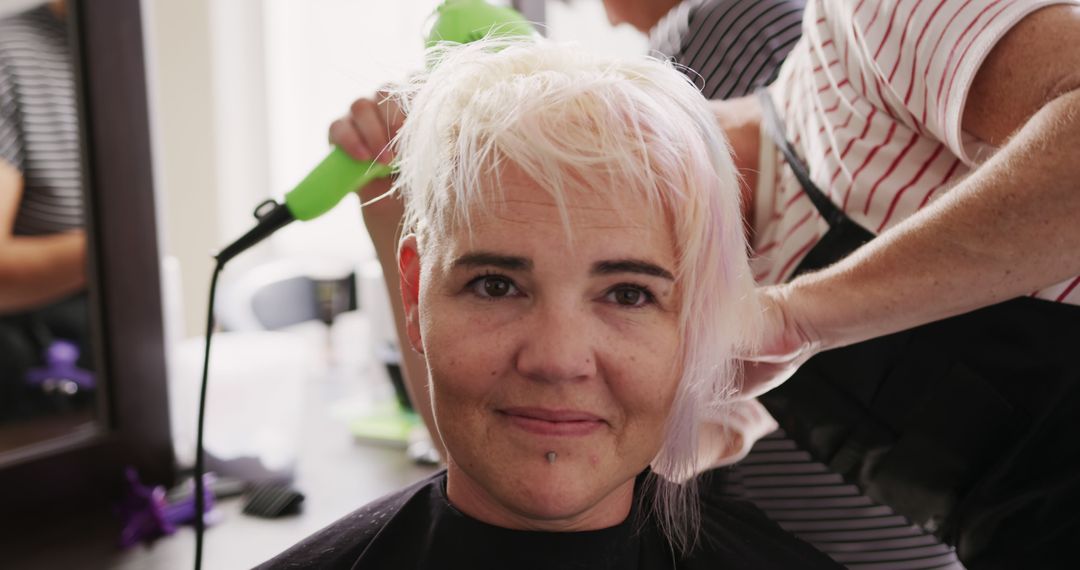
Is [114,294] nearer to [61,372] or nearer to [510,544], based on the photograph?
[61,372]

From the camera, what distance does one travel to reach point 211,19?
7.83 feet

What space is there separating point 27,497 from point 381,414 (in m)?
0.75

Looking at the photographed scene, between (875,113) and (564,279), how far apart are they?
41 cm

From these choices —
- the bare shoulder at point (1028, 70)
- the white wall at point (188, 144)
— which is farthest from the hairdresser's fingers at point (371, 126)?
the white wall at point (188, 144)

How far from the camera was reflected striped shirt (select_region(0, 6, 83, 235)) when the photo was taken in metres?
1.52

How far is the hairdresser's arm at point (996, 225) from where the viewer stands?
2.45ft

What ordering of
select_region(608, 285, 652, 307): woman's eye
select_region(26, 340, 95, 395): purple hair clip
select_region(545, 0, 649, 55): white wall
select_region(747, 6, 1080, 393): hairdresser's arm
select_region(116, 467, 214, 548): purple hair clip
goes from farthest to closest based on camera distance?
select_region(545, 0, 649, 55): white wall < select_region(26, 340, 95, 395): purple hair clip < select_region(116, 467, 214, 548): purple hair clip < select_region(608, 285, 652, 307): woman's eye < select_region(747, 6, 1080, 393): hairdresser's arm

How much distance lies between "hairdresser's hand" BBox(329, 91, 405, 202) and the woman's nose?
34 cm

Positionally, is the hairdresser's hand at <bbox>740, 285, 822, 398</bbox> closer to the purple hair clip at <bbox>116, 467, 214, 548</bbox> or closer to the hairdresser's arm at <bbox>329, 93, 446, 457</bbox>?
the hairdresser's arm at <bbox>329, 93, 446, 457</bbox>

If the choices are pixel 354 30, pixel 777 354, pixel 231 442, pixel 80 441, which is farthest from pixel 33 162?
pixel 354 30

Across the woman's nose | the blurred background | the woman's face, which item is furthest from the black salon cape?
the blurred background

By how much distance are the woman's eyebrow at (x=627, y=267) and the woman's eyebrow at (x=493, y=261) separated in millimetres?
65

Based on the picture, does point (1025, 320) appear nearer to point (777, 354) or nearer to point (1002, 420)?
point (1002, 420)

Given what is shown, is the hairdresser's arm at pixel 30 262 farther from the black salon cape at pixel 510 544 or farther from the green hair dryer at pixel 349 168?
the black salon cape at pixel 510 544
